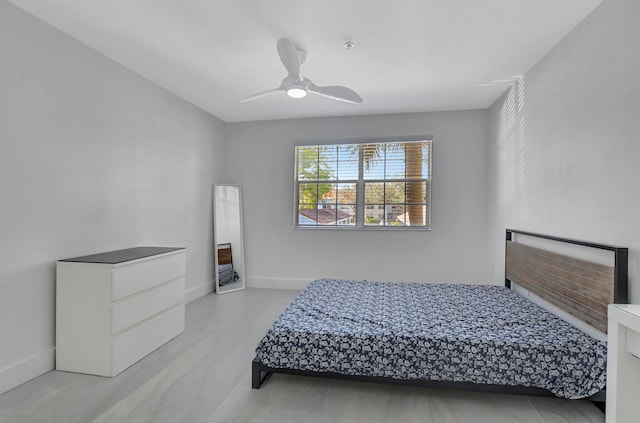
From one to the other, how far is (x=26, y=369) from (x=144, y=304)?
770 millimetres

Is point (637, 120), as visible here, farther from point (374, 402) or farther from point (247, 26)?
point (247, 26)

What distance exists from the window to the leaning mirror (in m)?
0.90

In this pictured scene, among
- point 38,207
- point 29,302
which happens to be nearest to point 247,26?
point 38,207

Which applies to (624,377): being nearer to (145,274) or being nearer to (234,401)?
(234,401)

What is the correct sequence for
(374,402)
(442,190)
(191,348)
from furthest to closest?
(442,190)
(191,348)
(374,402)

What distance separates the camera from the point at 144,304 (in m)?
2.52

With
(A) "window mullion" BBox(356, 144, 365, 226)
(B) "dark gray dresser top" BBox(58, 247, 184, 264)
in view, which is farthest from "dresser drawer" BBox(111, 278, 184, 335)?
(A) "window mullion" BBox(356, 144, 365, 226)

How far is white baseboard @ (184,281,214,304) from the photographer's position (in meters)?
3.95

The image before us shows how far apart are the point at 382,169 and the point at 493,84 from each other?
1632mm

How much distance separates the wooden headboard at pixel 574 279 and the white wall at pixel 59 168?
369cm

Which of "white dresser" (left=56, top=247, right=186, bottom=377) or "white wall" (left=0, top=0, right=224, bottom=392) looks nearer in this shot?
"white wall" (left=0, top=0, right=224, bottom=392)

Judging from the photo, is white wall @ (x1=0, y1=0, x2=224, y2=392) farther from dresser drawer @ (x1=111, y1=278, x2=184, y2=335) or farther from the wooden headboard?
the wooden headboard

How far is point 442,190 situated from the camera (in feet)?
13.9

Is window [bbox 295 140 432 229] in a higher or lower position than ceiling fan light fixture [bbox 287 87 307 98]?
lower
